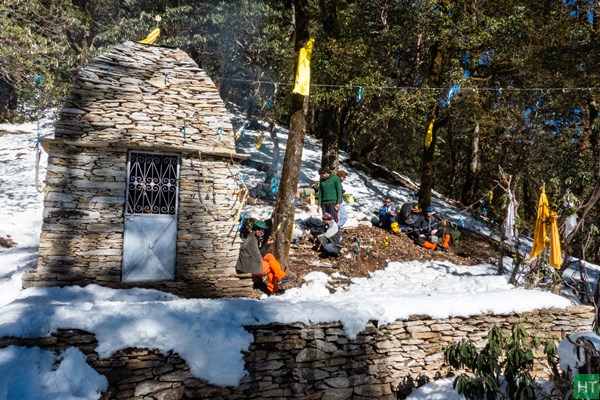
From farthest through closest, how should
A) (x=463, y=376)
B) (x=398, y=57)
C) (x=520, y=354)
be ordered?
1. (x=398, y=57)
2. (x=463, y=376)
3. (x=520, y=354)

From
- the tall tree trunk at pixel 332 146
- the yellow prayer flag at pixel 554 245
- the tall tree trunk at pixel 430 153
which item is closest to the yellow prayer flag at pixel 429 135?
the tall tree trunk at pixel 430 153

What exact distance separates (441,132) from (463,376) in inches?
734

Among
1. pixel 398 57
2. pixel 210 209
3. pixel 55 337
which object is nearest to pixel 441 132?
pixel 398 57

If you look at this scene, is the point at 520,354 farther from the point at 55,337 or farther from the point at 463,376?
the point at 55,337

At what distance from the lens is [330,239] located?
9.41m

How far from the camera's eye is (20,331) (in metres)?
4.13

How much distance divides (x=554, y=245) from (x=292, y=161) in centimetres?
542

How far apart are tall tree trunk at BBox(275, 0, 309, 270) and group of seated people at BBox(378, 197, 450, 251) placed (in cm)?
459

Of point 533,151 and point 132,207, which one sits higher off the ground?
point 533,151

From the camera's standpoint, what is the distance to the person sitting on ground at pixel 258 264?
721cm

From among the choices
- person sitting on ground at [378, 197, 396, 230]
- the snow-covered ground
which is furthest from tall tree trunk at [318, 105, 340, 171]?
the snow-covered ground

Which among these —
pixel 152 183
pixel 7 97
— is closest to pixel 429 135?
pixel 152 183

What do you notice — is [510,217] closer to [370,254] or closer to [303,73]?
[370,254]

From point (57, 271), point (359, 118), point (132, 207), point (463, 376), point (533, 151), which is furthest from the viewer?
point (359, 118)
